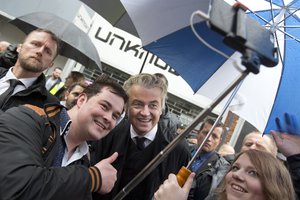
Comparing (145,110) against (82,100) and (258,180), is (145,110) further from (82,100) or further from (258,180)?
(258,180)

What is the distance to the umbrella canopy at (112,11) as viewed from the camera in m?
4.10

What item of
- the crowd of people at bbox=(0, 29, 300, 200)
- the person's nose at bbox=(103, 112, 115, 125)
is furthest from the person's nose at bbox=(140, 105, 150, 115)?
the person's nose at bbox=(103, 112, 115, 125)

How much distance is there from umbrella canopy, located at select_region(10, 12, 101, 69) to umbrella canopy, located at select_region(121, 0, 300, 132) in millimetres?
2406

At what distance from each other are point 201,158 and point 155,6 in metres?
2.01

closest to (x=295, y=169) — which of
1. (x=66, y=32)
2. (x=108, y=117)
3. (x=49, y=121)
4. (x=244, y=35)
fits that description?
(x=108, y=117)

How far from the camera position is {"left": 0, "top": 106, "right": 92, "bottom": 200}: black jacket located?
52.7 inches

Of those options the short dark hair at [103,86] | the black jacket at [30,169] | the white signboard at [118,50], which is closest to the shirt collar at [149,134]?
the short dark hair at [103,86]

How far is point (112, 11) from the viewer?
14.0ft

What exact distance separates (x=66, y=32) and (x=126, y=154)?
139 inches

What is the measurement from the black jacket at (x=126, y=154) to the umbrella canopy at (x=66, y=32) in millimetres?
2848

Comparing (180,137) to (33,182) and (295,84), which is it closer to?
(33,182)

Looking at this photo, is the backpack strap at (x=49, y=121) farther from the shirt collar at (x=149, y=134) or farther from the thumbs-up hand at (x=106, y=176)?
the shirt collar at (x=149, y=134)

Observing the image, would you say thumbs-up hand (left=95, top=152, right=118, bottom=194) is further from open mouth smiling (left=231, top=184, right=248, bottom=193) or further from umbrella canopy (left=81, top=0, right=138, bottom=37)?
umbrella canopy (left=81, top=0, right=138, bottom=37)

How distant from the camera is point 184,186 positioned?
5.65 ft
